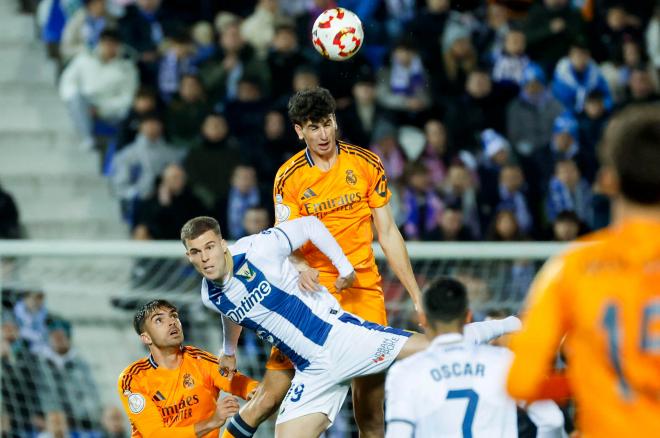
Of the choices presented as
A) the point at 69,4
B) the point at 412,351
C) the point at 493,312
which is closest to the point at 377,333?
the point at 412,351

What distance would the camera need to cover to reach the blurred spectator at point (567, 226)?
9938 mm

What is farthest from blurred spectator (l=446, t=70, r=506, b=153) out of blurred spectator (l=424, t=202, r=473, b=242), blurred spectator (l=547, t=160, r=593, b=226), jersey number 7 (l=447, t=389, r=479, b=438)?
jersey number 7 (l=447, t=389, r=479, b=438)

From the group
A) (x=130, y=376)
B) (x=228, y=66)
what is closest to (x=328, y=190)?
(x=130, y=376)

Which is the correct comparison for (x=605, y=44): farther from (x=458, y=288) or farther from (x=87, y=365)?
(x=458, y=288)

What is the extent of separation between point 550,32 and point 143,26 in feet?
13.4

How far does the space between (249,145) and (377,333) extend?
516cm

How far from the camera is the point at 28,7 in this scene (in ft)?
43.7

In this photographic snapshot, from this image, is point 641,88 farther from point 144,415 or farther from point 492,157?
point 144,415

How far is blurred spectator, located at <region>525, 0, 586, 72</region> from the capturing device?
11.9 metres

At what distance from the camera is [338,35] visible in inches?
275

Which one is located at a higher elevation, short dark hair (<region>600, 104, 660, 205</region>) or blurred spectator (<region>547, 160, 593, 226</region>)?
short dark hair (<region>600, 104, 660, 205</region>)

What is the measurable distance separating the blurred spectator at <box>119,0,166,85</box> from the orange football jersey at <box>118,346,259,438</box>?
20.8 feet

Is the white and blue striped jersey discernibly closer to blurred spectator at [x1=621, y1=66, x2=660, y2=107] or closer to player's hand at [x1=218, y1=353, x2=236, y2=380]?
player's hand at [x1=218, y1=353, x2=236, y2=380]

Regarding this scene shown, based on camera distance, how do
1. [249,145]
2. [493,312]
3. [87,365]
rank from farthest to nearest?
[249,145] → [87,365] → [493,312]
